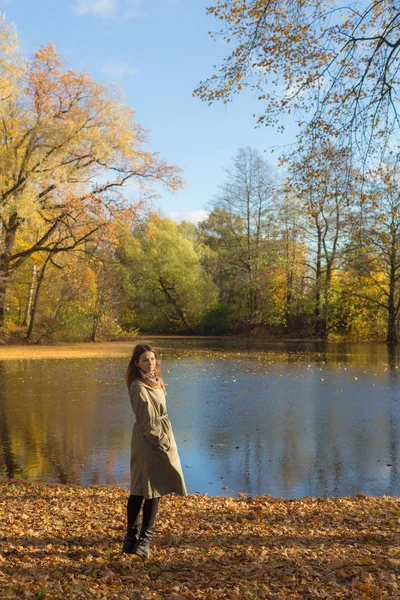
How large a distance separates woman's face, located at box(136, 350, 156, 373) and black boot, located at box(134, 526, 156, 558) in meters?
1.15

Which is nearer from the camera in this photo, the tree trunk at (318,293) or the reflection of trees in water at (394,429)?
the reflection of trees in water at (394,429)

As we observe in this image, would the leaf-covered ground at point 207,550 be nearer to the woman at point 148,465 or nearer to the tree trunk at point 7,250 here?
the woman at point 148,465

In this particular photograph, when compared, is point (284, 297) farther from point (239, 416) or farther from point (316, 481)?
point (316, 481)

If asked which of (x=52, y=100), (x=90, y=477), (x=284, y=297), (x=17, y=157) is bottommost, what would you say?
(x=90, y=477)

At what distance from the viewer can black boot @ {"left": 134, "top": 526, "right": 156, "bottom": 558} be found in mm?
4148

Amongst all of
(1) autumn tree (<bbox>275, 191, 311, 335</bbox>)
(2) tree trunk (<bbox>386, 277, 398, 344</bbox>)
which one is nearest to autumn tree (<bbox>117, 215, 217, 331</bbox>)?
(1) autumn tree (<bbox>275, 191, 311, 335</bbox>)

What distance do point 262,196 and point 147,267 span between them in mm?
10768

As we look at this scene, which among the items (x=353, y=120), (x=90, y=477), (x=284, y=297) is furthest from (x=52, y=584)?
(x=284, y=297)

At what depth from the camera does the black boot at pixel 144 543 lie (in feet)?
13.6

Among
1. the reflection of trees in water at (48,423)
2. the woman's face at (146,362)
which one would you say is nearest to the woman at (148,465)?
the woman's face at (146,362)

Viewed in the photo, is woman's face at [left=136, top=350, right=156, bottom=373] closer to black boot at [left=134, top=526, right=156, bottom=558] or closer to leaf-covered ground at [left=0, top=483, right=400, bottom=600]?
black boot at [left=134, top=526, right=156, bottom=558]

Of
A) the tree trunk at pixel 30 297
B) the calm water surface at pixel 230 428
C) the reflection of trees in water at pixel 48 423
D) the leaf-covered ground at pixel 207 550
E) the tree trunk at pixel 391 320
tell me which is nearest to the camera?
the leaf-covered ground at pixel 207 550

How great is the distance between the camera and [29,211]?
78.0 feet

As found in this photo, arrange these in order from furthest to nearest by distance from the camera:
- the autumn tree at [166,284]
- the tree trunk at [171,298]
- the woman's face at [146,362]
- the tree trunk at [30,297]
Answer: the tree trunk at [171,298]
the autumn tree at [166,284]
the tree trunk at [30,297]
the woman's face at [146,362]
